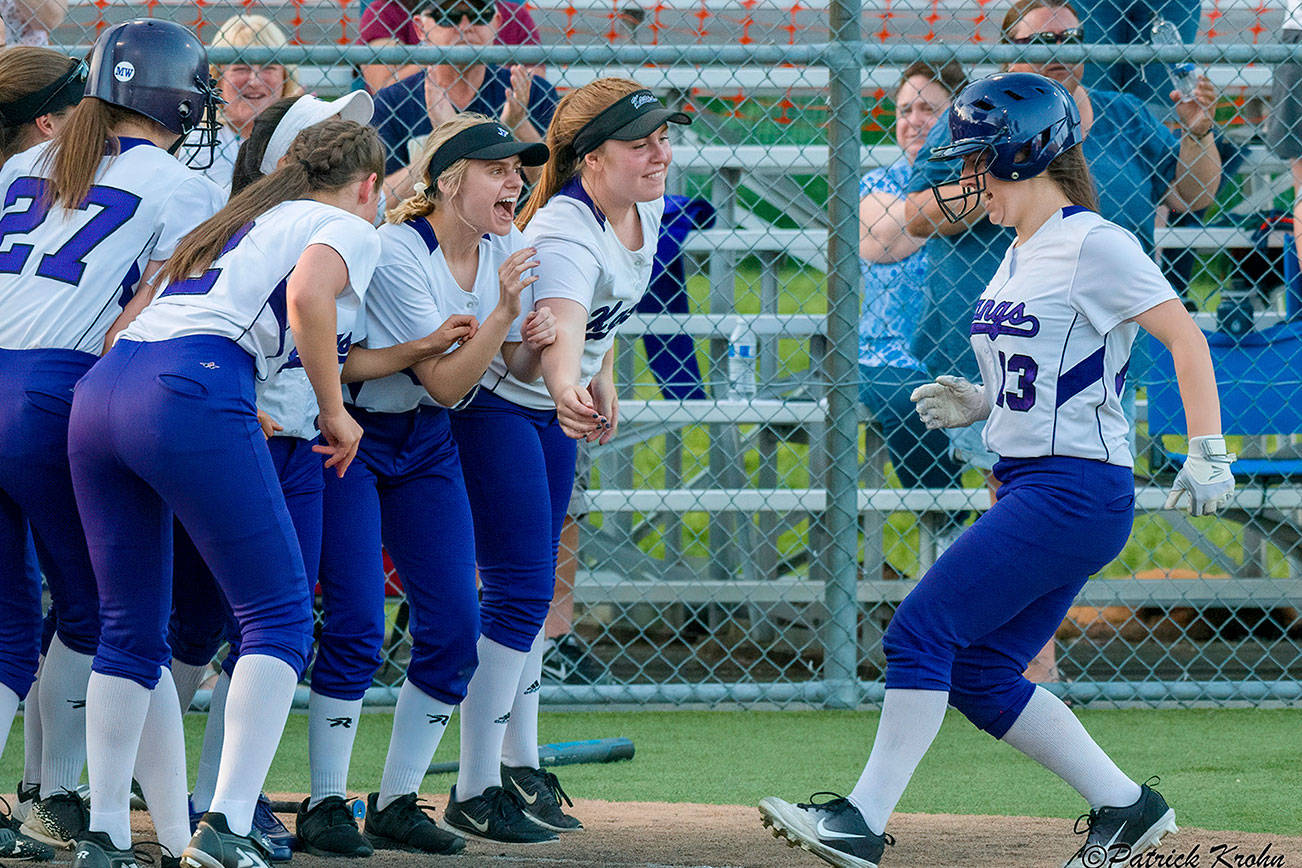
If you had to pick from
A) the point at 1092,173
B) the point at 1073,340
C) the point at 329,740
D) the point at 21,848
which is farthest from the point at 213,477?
the point at 1092,173

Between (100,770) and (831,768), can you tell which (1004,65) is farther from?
(100,770)

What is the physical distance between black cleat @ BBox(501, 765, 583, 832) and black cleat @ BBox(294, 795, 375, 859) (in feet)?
1.46

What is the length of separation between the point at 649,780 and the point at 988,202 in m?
2.01

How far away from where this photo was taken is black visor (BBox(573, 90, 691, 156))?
3.77 meters

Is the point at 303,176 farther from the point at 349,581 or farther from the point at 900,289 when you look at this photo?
the point at 900,289

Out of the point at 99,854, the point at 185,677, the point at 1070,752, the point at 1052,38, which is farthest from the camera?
the point at 1052,38

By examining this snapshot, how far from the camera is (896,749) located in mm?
3205

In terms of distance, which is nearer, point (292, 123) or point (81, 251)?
point (81, 251)

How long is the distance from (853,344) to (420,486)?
7.60 feet

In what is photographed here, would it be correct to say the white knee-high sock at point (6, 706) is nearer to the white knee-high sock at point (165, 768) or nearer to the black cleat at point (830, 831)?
the white knee-high sock at point (165, 768)

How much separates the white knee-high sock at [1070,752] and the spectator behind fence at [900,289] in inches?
92.6

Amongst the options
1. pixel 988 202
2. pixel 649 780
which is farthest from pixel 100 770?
pixel 988 202

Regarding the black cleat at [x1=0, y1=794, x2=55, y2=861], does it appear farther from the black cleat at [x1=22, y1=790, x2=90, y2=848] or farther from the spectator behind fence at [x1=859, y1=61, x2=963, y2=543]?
the spectator behind fence at [x1=859, y1=61, x2=963, y2=543]

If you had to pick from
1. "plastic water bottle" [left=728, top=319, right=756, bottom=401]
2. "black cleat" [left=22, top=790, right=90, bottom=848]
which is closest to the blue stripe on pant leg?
"black cleat" [left=22, top=790, right=90, bottom=848]
